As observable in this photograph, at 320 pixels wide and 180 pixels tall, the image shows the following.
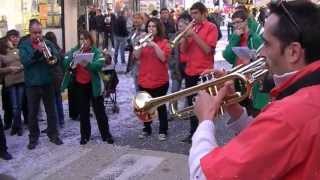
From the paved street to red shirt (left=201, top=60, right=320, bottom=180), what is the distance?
3500 millimetres

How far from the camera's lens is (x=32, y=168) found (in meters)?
6.00

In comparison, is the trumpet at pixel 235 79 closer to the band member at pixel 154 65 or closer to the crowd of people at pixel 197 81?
the crowd of people at pixel 197 81

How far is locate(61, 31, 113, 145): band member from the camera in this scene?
6.88m

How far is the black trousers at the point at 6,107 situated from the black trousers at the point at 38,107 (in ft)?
3.20

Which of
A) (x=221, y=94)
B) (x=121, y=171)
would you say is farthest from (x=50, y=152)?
(x=221, y=94)

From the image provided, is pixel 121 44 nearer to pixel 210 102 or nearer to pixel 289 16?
pixel 210 102

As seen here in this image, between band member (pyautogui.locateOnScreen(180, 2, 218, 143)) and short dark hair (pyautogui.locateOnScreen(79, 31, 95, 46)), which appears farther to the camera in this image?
short dark hair (pyautogui.locateOnScreen(79, 31, 95, 46))

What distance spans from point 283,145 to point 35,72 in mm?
5710

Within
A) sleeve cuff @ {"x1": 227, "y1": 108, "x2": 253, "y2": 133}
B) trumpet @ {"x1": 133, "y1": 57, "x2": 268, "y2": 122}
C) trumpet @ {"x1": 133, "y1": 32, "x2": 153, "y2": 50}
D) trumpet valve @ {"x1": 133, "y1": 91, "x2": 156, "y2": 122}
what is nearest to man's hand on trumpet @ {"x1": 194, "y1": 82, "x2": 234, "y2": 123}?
trumpet @ {"x1": 133, "y1": 57, "x2": 268, "y2": 122}

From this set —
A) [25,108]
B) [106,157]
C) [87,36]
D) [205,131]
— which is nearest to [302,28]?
[205,131]

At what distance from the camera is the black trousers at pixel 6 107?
7.72 metres

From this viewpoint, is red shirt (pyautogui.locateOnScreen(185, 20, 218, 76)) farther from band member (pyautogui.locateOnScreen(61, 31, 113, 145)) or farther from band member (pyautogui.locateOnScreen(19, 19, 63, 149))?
band member (pyautogui.locateOnScreen(19, 19, 63, 149))

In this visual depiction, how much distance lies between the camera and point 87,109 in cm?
704

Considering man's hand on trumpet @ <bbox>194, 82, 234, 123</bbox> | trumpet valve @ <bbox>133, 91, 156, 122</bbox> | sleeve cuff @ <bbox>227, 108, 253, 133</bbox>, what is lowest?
trumpet valve @ <bbox>133, 91, 156, 122</bbox>
